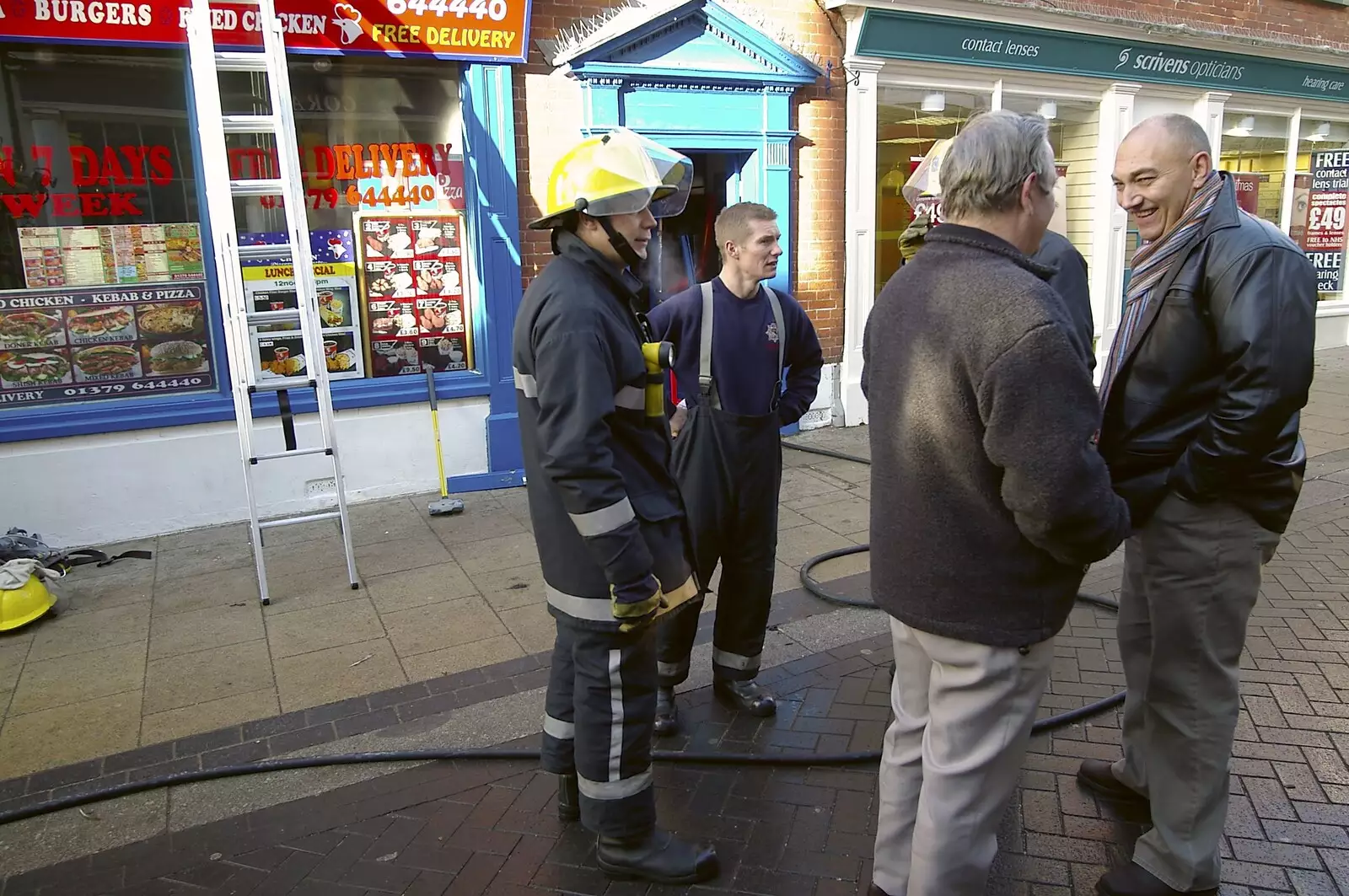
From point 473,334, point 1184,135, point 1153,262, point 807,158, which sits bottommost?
point 473,334

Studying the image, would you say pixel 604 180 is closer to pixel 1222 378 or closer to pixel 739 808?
pixel 1222 378

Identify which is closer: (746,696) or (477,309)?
(746,696)

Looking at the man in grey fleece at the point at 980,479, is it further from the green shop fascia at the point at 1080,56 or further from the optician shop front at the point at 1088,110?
the green shop fascia at the point at 1080,56

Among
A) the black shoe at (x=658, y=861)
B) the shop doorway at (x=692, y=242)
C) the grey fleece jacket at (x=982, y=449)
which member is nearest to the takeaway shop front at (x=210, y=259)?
the shop doorway at (x=692, y=242)

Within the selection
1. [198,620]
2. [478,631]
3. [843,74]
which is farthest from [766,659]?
[843,74]

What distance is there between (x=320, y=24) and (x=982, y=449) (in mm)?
5721

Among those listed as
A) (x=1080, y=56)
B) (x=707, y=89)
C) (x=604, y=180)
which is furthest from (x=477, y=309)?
(x=1080, y=56)

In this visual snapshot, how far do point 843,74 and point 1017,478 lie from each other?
720 centimetres

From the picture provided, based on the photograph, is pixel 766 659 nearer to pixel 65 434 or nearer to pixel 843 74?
pixel 65 434

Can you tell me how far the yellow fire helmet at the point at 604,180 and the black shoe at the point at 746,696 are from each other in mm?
2020

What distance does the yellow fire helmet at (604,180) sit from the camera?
267cm

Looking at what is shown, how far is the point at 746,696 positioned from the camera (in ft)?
12.4

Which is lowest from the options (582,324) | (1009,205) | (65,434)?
(65,434)

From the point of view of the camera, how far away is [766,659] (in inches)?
169
